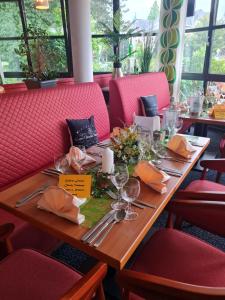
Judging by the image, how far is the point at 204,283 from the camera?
92cm

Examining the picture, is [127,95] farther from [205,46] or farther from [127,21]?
[127,21]

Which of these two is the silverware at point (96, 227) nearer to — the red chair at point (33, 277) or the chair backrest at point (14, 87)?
the red chair at point (33, 277)

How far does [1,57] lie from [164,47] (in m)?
4.42

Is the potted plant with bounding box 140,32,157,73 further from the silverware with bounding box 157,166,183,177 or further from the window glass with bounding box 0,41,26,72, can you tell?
the window glass with bounding box 0,41,26,72

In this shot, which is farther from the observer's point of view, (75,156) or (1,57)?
(1,57)

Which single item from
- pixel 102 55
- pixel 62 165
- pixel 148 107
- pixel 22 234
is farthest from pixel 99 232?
pixel 102 55

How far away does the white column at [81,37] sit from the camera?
319cm

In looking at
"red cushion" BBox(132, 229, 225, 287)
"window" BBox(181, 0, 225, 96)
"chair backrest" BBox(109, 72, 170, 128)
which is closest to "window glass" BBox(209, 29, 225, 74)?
"window" BBox(181, 0, 225, 96)

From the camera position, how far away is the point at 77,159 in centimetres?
132

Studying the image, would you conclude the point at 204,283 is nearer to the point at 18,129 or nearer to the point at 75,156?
the point at 75,156

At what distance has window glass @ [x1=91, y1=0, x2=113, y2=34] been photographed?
16.0 feet

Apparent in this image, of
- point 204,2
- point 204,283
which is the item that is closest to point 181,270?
point 204,283

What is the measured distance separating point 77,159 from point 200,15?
3.89m

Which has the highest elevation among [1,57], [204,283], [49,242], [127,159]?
[1,57]
